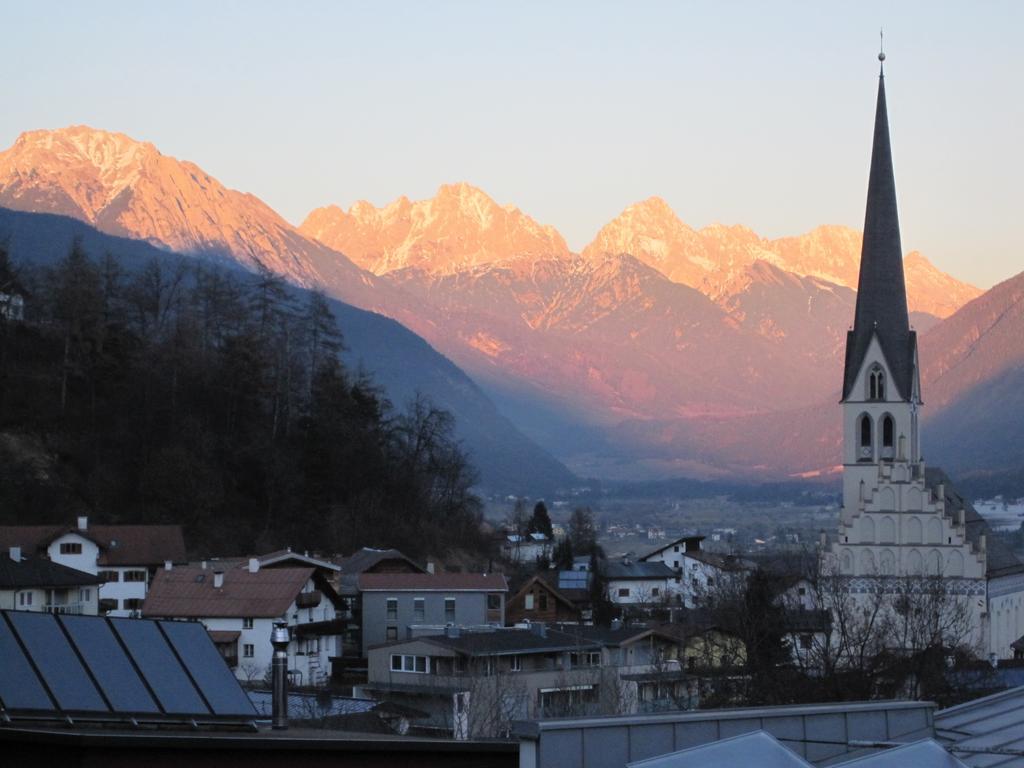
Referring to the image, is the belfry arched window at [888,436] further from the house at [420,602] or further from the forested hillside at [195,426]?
the forested hillside at [195,426]

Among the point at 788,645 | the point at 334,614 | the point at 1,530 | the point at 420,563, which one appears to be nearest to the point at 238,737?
the point at 788,645

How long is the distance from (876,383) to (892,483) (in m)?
5.30

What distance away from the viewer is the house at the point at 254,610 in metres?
69.5

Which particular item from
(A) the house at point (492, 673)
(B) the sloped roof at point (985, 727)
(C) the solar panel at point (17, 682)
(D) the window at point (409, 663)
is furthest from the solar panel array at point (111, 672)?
(D) the window at point (409, 663)

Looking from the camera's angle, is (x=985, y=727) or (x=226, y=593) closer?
(x=985, y=727)

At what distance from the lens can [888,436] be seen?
325 ft

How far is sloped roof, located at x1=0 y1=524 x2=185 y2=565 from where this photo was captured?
81875mm

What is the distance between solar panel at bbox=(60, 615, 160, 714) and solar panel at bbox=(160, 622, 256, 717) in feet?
2.56

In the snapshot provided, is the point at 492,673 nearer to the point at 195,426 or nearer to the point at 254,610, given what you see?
the point at 254,610

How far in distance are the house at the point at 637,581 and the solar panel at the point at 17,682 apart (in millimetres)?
101628

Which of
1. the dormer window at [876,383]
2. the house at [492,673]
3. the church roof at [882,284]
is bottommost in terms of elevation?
the house at [492,673]

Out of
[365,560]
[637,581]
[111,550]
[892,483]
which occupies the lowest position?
[637,581]

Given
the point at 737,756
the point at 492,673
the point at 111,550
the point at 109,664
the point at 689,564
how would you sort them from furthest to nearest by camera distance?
the point at 689,564, the point at 111,550, the point at 492,673, the point at 109,664, the point at 737,756

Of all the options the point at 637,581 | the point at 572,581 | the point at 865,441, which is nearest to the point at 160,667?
the point at 865,441
